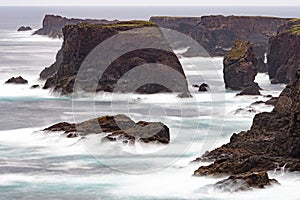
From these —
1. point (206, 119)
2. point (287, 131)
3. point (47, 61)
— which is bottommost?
point (47, 61)

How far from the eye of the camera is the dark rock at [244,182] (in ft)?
134

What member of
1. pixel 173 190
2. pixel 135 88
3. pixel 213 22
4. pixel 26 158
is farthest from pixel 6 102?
pixel 213 22

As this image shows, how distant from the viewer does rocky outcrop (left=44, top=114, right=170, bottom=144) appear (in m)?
54.4

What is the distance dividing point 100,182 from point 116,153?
25.6 ft

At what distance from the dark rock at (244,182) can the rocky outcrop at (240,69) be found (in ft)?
165

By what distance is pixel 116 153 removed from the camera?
172 ft

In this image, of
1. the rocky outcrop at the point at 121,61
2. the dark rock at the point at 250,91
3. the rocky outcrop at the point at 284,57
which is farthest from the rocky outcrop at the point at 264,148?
the rocky outcrop at the point at 284,57

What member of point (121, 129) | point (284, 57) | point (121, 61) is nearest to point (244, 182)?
point (121, 129)

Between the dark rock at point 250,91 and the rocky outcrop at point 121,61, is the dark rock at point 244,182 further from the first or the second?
the rocky outcrop at point 121,61

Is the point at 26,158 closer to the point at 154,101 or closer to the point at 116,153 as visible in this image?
the point at 116,153

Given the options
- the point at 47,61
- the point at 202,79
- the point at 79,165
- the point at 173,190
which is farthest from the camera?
the point at 47,61

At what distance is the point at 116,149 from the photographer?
5322 cm

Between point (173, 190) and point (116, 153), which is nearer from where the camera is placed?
point (173, 190)

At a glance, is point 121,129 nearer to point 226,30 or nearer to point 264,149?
point 264,149
